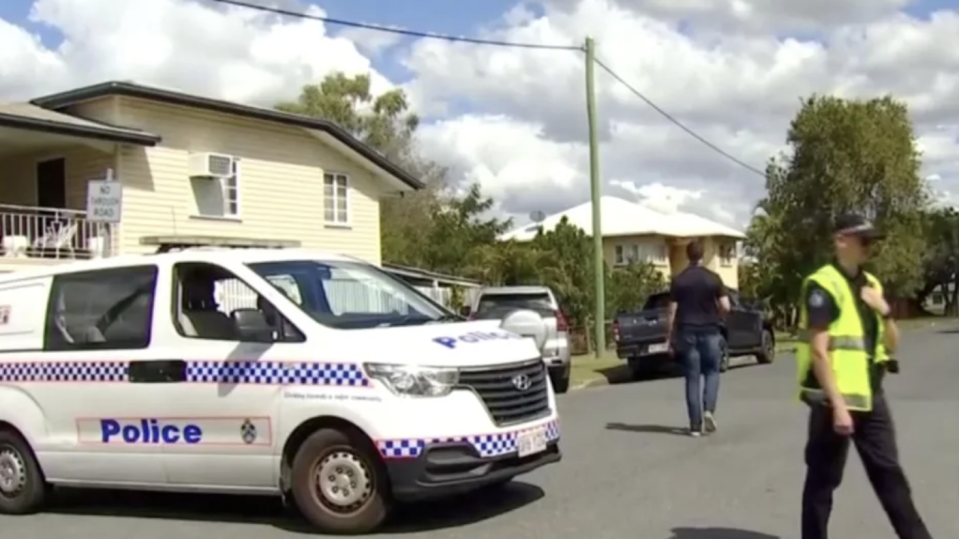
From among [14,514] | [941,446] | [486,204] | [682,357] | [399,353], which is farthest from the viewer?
[486,204]

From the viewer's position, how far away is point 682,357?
11.7 metres

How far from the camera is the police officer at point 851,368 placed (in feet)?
19.1

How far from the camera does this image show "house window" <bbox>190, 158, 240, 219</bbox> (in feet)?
78.9

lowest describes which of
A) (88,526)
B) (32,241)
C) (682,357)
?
(88,526)

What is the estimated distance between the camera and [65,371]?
342 inches

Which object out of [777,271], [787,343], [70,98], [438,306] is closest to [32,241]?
[70,98]

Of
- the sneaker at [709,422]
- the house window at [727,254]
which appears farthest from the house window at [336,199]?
the house window at [727,254]

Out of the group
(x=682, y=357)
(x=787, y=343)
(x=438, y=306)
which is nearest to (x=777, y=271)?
(x=787, y=343)

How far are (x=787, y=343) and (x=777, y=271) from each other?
44.6 ft

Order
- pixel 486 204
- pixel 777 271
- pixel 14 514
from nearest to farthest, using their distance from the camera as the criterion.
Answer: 1. pixel 14 514
2. pixel 486 204
3. pixel 777 271

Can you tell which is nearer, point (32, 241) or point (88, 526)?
point (88, 526)

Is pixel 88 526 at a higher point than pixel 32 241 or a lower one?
lower

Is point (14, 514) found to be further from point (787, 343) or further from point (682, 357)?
point (787, 343)

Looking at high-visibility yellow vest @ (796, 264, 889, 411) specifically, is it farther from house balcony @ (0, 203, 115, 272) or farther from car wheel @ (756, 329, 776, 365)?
car wheel @ (756, 329, 776, 365)
